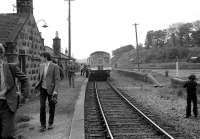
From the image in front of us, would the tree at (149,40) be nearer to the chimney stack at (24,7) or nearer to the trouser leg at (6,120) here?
the chimney stack at (24,7)

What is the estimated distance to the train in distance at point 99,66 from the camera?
34781 millimetres

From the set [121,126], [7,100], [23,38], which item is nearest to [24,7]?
[23,38]

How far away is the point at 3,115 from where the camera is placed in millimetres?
4512

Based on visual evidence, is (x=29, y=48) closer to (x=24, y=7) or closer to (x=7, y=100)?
(x=24, y=7)

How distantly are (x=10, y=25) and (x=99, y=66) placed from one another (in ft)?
72.9

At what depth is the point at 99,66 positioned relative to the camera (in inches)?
1406

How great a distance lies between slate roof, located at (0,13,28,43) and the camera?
1288 centimetres

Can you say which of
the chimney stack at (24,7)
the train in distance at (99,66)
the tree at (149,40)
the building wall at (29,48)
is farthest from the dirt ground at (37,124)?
the tree at (149,40)

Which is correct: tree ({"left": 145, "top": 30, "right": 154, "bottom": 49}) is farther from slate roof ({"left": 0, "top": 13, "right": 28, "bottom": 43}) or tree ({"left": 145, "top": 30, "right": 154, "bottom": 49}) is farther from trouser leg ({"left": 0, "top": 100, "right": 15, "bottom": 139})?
trouser leg ({"left": 0, "top": 100, "right": 15, "bottom": 139})

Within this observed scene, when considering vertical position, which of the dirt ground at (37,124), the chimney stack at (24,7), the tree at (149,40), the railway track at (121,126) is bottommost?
the railway track at (121,126)

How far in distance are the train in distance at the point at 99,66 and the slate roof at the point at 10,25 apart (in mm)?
20335

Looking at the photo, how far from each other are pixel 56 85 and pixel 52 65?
0.48m

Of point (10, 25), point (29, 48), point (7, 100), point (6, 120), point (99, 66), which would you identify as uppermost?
point (10, 25)

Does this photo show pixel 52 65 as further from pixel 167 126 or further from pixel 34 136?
pixel 167 126
